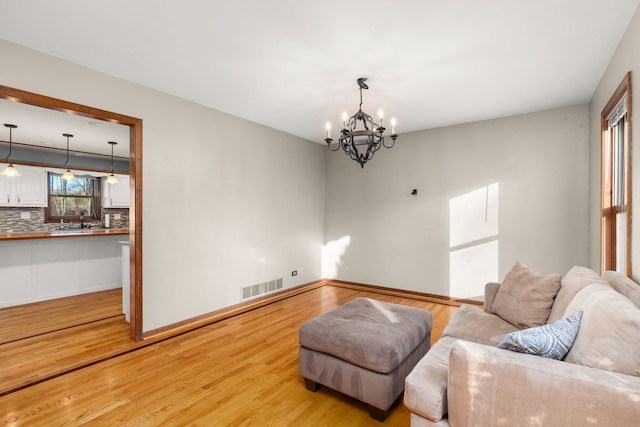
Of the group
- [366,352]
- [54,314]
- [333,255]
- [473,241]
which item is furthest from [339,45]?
[54,314]

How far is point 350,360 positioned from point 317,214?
3925 mm

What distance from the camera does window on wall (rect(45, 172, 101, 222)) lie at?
6.71 meters

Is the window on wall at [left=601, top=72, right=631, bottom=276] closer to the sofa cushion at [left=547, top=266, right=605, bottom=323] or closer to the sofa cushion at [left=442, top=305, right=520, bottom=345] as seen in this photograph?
the sofa cushion at [left=547, top=266, right=605, bottom=323]

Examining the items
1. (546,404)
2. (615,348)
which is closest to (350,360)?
(546,404)

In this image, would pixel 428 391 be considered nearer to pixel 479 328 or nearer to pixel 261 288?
pixel 479 328

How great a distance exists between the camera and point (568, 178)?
12.8 ft

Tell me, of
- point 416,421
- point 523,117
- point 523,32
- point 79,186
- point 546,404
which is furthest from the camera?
point 79,186

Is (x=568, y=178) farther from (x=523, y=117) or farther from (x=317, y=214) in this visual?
(x=317, y=214)

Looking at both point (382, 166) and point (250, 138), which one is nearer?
point (250, 138)

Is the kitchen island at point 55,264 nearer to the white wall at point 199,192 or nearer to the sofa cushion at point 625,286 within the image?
the white wall at point 199,192

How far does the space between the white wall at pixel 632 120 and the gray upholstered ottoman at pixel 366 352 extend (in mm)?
1533

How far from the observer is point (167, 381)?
2.46 m

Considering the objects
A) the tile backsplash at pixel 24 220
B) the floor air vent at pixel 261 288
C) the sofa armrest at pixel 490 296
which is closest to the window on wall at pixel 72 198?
the tile backsplash at pixel 24 220

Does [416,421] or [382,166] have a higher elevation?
[382,166]
